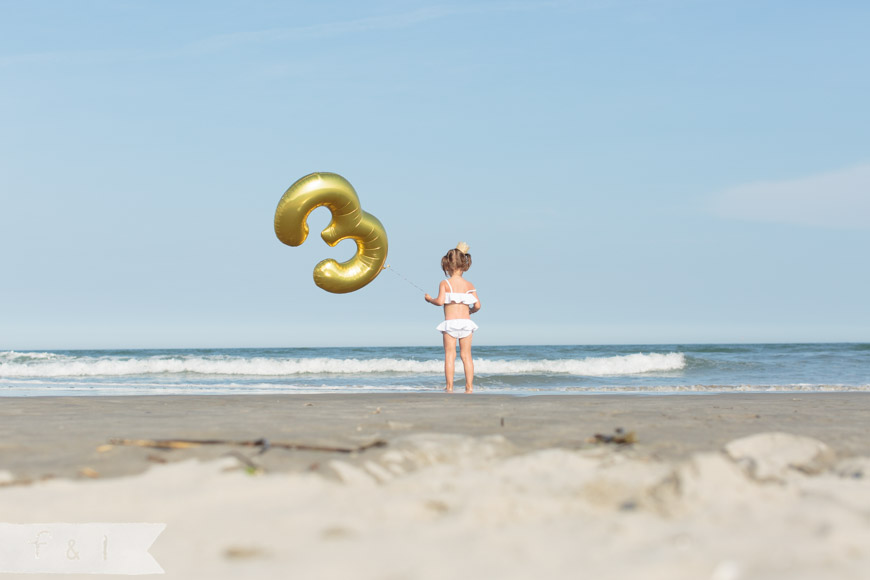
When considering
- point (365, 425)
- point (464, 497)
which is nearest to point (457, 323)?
point (365, 425)

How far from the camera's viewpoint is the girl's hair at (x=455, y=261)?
869 centimetres

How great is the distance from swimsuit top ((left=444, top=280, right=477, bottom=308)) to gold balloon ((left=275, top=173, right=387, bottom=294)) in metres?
1.05

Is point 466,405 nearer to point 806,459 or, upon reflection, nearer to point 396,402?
point 396,402

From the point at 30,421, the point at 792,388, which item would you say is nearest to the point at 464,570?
the point at 30,421

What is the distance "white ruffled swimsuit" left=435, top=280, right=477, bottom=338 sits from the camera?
8.63 meters

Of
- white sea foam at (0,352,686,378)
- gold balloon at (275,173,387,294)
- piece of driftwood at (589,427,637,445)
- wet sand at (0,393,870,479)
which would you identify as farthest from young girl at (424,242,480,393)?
white sea foam at (0,352,686,378)

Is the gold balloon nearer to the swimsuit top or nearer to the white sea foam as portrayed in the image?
the swimsuit top

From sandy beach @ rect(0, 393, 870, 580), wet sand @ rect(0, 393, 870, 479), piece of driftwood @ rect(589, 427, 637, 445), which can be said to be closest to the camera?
sandy beach @ rect(0, 393, 870, 580)

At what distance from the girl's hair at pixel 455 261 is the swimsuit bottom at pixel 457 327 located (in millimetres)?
573

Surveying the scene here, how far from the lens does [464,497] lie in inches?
89.7

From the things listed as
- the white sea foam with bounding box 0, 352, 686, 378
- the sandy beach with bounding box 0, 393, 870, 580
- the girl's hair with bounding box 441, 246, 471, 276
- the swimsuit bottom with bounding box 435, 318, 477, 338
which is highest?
the girl's hair with bounding box 441, 246, 471, 276

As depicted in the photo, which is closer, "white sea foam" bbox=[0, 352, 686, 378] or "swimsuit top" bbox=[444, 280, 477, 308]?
"swimsuit top" bbox=[444, 280, 477, 308]

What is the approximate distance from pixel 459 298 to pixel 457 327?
1.09ft

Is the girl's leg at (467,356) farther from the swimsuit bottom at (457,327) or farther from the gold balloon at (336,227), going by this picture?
the gold balloon at (336,227)
